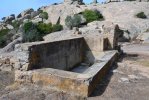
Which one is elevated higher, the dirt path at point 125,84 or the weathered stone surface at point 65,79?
the weathered stone surface at point 65,79

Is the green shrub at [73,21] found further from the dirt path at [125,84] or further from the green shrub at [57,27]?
the dirt path at [125,84]

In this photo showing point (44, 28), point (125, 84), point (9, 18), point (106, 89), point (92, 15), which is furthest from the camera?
point (9, 18)

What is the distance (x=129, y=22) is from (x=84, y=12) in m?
9.10

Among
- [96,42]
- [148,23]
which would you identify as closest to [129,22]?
[148,23]

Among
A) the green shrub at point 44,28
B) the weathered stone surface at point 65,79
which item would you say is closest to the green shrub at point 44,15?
the green shrub at point 44,28

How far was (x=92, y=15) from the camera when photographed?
40.9 m

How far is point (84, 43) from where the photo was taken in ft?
44.6

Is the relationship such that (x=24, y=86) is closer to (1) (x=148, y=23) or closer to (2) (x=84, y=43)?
(2) (x=84, y=43)

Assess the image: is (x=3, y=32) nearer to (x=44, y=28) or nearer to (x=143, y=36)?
(x=44, y=28)

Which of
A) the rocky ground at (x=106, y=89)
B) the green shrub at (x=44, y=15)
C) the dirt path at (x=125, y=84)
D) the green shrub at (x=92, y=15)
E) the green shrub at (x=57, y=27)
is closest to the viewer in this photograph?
the rocky ground at (x=106, y=89)

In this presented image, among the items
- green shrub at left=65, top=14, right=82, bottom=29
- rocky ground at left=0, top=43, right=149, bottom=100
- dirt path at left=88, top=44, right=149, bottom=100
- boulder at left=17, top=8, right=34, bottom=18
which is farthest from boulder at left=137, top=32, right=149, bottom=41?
boulder at left=17, top=8, right=34, bottom=18

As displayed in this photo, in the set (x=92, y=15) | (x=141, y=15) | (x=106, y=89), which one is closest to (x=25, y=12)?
(x=92, y=15)

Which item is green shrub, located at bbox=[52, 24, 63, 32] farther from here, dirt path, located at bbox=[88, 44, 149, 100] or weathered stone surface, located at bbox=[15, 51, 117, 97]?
weathered stone surface, located at bbox=[15, 51, 117, 97]

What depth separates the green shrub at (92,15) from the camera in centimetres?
4053
